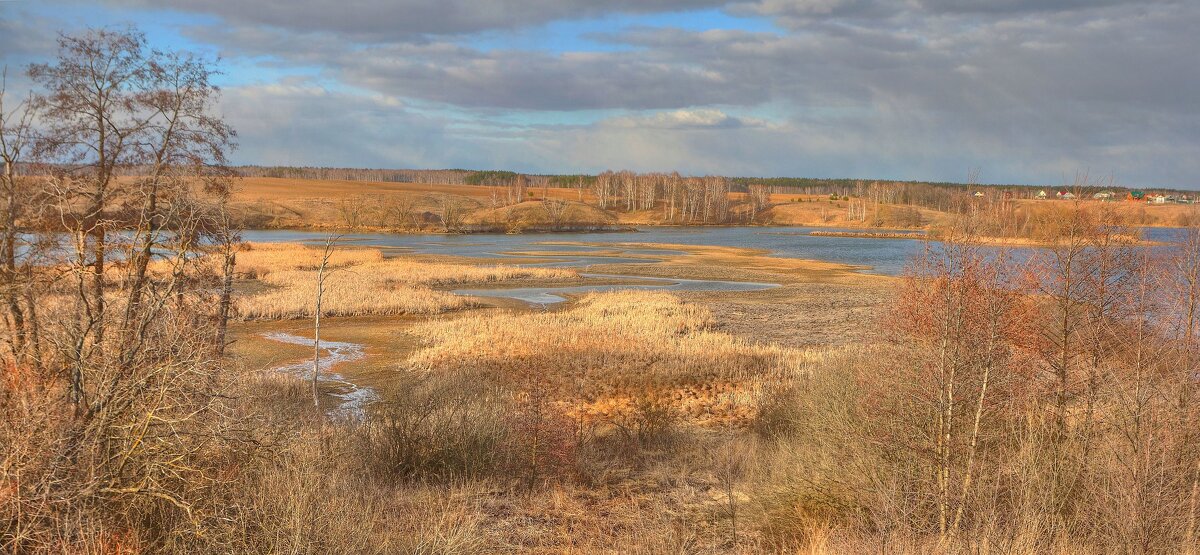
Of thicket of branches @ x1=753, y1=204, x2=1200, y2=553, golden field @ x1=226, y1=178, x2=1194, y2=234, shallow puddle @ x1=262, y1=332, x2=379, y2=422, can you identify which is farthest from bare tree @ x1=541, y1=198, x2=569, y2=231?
thicket of branches @ x1=753, y1=204, x2=1200, y2=553

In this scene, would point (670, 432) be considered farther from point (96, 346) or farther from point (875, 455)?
point (96, 346)

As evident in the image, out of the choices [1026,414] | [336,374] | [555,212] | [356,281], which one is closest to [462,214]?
[555,212]

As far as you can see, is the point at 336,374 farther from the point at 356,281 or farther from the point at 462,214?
the point at 462,214

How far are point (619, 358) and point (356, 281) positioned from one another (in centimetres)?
2496

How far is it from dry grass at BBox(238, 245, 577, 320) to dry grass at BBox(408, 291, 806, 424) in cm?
610

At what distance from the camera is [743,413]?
1762 cm

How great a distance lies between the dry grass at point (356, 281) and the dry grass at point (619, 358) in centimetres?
610

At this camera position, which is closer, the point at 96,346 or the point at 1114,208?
the point at 96,346

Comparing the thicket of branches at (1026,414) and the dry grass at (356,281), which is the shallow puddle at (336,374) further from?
the thicket of branches at (1026,414)

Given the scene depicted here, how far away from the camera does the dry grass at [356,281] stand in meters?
33.7

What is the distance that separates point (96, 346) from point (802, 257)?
225ft

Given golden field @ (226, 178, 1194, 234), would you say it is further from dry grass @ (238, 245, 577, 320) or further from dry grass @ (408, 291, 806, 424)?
dry grass @ (408, 291, 806, 424)

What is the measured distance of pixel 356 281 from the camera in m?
43.1

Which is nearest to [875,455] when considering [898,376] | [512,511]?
[898,376]
